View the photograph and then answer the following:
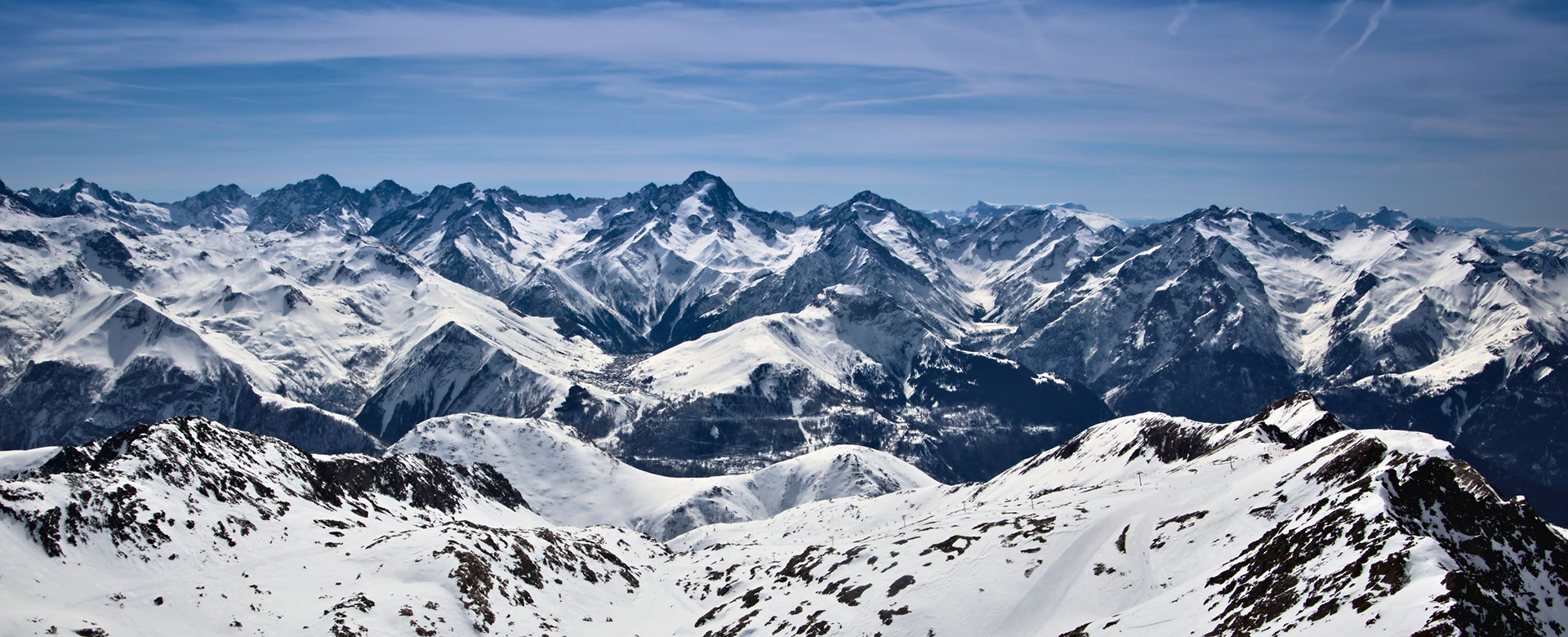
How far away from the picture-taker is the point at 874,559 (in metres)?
130

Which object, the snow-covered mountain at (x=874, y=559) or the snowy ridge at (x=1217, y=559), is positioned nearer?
the snowy ridge at (x=1217, y=559)

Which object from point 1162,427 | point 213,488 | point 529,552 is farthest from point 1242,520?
point 213,488

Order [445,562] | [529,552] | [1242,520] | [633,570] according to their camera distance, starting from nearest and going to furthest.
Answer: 1. [1242,520]
2. [445,562]
3. [529,552]
4. [633,570]

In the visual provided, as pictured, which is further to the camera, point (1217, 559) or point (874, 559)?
point (874, 559)

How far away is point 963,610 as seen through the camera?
10738cm

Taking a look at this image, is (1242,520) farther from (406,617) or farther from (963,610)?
(406,617)

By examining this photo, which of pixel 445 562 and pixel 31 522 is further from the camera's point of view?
pixel 445 562

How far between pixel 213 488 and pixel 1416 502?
125 m

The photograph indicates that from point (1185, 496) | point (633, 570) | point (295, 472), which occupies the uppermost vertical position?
point (1185, 496)

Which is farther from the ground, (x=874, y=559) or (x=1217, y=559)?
(x=1217, y=559)

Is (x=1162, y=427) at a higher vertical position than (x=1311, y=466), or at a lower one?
lower

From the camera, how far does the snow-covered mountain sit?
7788 centimetres

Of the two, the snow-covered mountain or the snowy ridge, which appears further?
the snow-covered mountain

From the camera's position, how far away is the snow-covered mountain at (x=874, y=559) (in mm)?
77875
